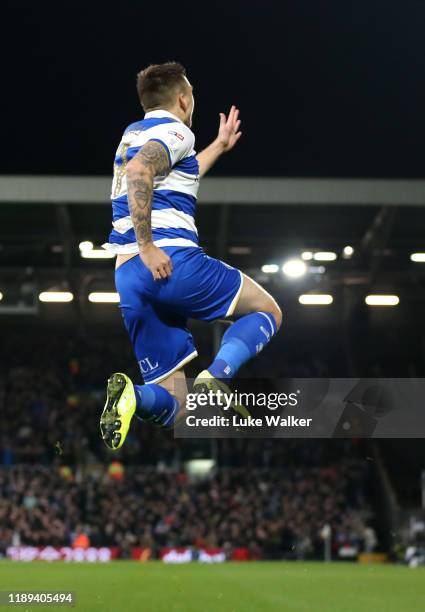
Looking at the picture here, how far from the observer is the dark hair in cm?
582

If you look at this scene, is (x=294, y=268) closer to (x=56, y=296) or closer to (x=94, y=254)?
(x=94, y=254)

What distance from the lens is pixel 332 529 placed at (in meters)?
25.5

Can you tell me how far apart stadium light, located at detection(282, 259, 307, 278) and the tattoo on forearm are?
20.8 metres

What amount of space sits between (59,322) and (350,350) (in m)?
9.02

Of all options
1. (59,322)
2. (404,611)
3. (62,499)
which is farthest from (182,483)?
(404,611)

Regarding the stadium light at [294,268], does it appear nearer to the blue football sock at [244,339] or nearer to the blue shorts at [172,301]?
the blue football sock at [244,339]

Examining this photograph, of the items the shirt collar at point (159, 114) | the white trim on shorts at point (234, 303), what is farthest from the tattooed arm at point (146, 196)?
the white trim on shorts at point (234, 303)

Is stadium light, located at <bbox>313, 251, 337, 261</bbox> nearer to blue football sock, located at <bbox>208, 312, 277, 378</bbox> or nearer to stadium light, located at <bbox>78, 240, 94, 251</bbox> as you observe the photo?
stadium light, located at <bbox>78, 240, 94, 251</bbox>

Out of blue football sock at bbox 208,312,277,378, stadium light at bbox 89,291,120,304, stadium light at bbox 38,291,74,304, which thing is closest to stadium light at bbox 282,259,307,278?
stadium light at bbox 89,291,120,304

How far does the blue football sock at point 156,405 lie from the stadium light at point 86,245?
1954cm

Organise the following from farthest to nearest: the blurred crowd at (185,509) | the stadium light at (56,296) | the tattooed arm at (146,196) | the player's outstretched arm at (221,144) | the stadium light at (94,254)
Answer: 1. the stadium light at (56,296)
2. the stadium light at (94,254)
3. the blurred crowd at (185,509)
4. the player's outstretched arm at (221,144)
5. the tattooed arm at (146,196)

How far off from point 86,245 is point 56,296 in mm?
3326

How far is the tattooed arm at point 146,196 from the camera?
5480 millimetres

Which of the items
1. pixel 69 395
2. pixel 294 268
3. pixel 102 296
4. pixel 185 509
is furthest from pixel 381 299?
pixel 69 395
